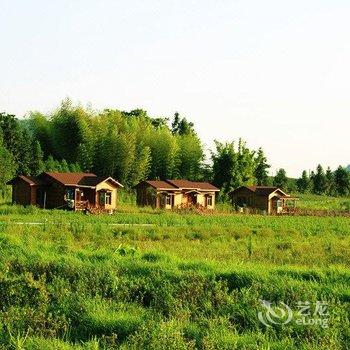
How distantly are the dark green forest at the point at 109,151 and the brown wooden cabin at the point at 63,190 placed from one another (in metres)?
3.73

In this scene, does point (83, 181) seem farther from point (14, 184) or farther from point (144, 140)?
point (144, 140)

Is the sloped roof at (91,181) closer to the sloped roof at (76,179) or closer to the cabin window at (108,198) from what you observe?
the sloped roof at (76,179)

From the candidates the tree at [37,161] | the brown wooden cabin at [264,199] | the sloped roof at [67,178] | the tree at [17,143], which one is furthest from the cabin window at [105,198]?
the brown wooden cabin at [264,199]

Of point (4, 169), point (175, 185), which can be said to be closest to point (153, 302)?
point (4, 169)

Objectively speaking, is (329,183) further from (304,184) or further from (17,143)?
(17,143)

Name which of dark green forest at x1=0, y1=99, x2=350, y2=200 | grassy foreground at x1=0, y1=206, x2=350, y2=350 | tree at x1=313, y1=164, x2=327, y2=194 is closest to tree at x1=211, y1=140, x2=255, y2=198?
dark green forest at x1=0, y1=99, x2=350, y2=200

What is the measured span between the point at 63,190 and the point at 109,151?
877 cm

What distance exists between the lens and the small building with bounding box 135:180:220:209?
3866 centimetres

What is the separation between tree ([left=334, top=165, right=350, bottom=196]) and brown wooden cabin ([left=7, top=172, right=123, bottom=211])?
42.0 metres

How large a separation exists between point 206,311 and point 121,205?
33.0 m

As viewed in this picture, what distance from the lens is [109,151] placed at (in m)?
41.7

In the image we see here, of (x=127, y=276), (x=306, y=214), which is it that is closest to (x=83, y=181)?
(x=306, y=214)

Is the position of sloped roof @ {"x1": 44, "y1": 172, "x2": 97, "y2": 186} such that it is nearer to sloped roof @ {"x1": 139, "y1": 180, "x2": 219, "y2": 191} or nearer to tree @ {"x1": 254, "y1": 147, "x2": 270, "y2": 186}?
sloped roof @ {"x1": 139, "y1": 180, "x2": 219, "y2": 191}

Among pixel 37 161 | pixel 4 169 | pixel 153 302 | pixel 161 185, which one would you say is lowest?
pixel 153 302
